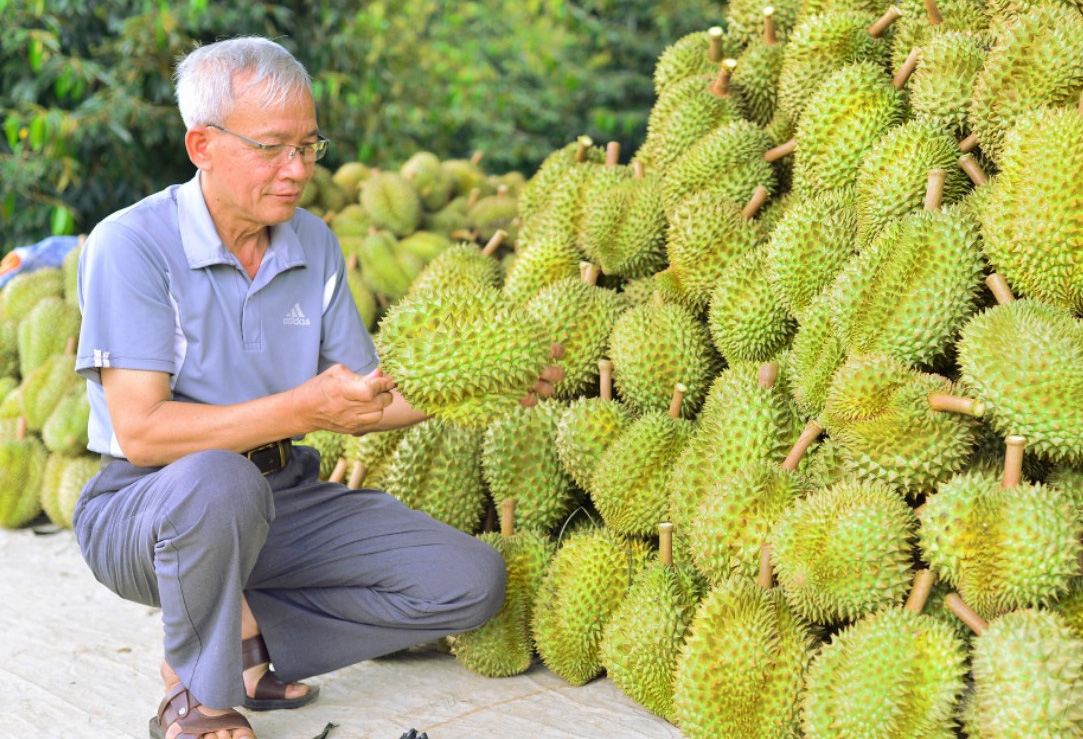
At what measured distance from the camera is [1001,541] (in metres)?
1.94

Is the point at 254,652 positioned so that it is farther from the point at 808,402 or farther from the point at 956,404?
the point at 956,404

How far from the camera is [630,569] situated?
104 inches

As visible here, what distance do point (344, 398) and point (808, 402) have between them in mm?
1044

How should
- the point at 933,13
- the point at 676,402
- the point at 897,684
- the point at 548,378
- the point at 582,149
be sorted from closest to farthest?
the point at 897,684 < the point at 548,378 < the point at 676,402 < the point at 933,13 < the point at 582,149

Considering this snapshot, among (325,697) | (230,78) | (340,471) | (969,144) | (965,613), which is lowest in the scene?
(325,697)

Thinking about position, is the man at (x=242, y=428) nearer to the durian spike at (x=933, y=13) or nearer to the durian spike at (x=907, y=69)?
the durian spike at (x=907, y=69)

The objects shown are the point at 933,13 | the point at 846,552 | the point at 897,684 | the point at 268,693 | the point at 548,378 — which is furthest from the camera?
the point at 933,13

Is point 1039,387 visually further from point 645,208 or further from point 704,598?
point 645,208

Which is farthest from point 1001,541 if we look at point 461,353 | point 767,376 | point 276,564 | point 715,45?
point 715,45

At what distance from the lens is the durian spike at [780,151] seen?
2.97 metres

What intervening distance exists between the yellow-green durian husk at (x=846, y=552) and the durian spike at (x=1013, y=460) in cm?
20

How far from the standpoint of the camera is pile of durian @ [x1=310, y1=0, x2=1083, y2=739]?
6.51 ft

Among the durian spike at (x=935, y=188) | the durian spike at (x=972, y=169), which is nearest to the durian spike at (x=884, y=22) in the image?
the durian spike at (x=972, y=169)

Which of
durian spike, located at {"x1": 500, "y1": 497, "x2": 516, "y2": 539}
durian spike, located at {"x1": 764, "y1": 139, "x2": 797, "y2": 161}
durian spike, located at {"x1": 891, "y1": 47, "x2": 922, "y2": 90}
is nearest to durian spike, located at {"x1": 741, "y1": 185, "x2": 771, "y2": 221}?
durian spike, located at {"x1": 764, "y1": 139, "x2": 797, "y2": 161}
